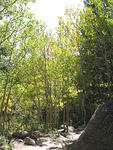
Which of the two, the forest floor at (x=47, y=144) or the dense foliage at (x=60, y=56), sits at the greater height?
the dense foliage at (x=60, y=56)

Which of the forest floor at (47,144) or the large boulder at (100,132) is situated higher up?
the large boulder at (100,132)

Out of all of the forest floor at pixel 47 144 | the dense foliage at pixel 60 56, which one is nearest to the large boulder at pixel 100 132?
the forest floor at pixel 47 144

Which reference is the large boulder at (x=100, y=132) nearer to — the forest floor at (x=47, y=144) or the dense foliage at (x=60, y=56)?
the forest floor at (x=47, y=144)

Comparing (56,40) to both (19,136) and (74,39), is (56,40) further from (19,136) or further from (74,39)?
(19,136)

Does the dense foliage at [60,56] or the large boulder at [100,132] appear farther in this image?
the dense foliage at [60,56]

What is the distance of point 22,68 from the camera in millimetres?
9500

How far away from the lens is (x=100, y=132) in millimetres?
4609

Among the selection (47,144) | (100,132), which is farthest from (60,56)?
(100,132)

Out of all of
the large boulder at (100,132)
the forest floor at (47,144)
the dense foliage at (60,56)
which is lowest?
the forest floor at (47,144)

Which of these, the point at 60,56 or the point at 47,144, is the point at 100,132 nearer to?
the point at 47,144

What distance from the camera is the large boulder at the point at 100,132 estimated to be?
4539mm

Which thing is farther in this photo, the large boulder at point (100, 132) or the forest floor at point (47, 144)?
the forest floor at point (47, 144)

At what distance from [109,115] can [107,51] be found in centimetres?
726

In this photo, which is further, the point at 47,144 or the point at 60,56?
the point at 60,56
